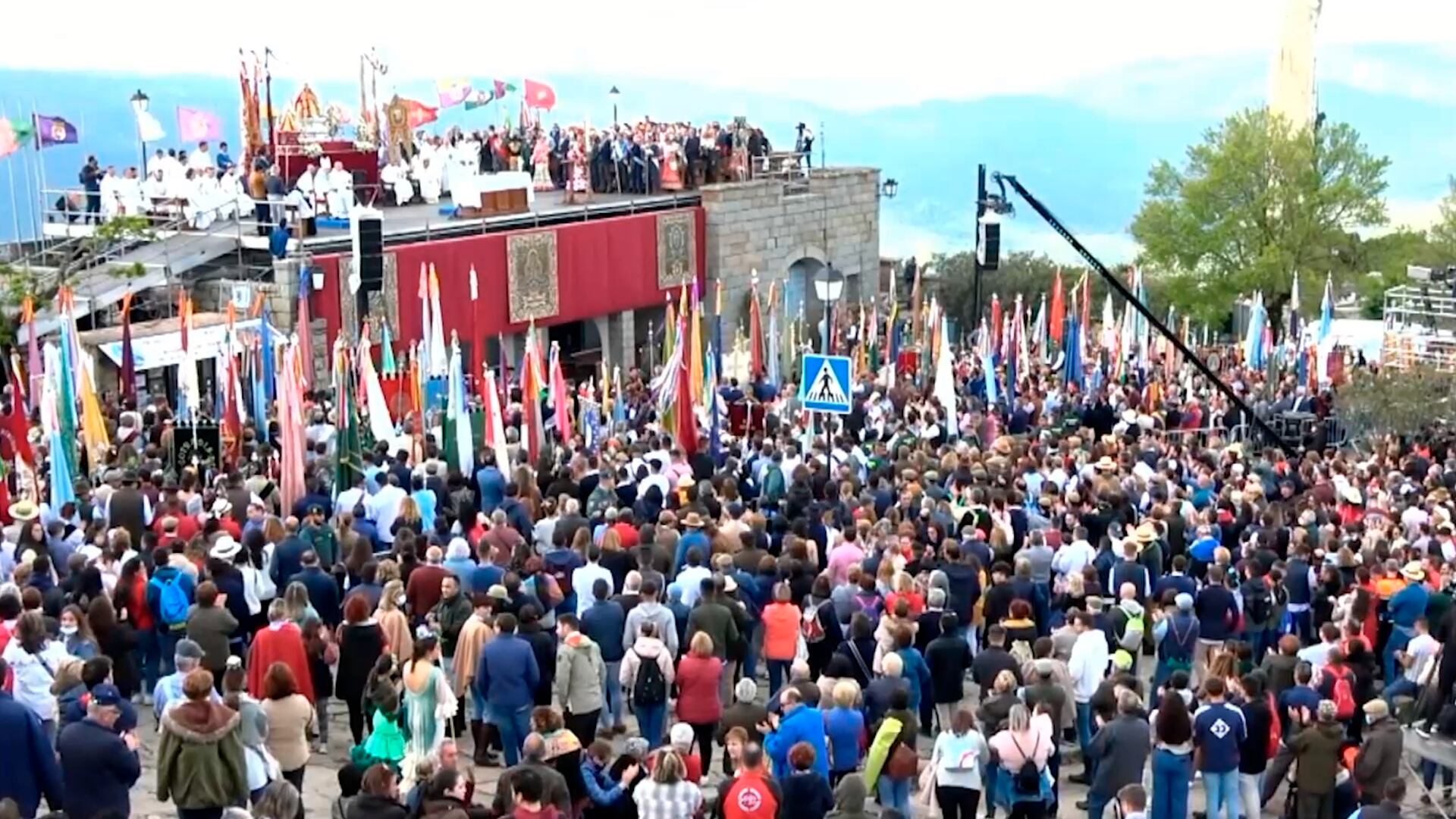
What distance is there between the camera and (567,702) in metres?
12.1

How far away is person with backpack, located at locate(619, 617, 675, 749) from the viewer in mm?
12281

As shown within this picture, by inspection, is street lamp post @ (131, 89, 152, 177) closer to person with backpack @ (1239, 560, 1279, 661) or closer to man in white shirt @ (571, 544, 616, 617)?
man in white shirt @ (571, 544, 616, 617)

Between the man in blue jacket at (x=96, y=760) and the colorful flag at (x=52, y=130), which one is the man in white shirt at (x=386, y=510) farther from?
the colorful flag at (x=52, y=130)

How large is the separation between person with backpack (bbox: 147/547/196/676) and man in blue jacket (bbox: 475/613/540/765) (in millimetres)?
2203

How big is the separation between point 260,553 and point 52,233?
19169 mm

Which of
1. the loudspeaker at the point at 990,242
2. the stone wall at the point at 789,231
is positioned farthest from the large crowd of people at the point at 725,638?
the stone wall at the point at 789,231

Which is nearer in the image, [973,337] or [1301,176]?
[973,337]

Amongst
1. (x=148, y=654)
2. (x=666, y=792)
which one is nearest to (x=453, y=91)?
(x=148, y=654)

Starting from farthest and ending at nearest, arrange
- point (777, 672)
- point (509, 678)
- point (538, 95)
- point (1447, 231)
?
point (1447, 231), point (538, 95), point (777, 672), point (509, 678)

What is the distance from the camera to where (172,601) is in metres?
13.1

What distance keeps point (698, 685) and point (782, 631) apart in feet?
4.35

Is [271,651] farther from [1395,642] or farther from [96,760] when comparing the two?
[1395,642]

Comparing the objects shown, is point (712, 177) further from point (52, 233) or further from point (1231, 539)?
point (1231, 539)

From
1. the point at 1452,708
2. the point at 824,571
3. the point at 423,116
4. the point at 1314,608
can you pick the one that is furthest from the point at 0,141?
the point at 1452,708
